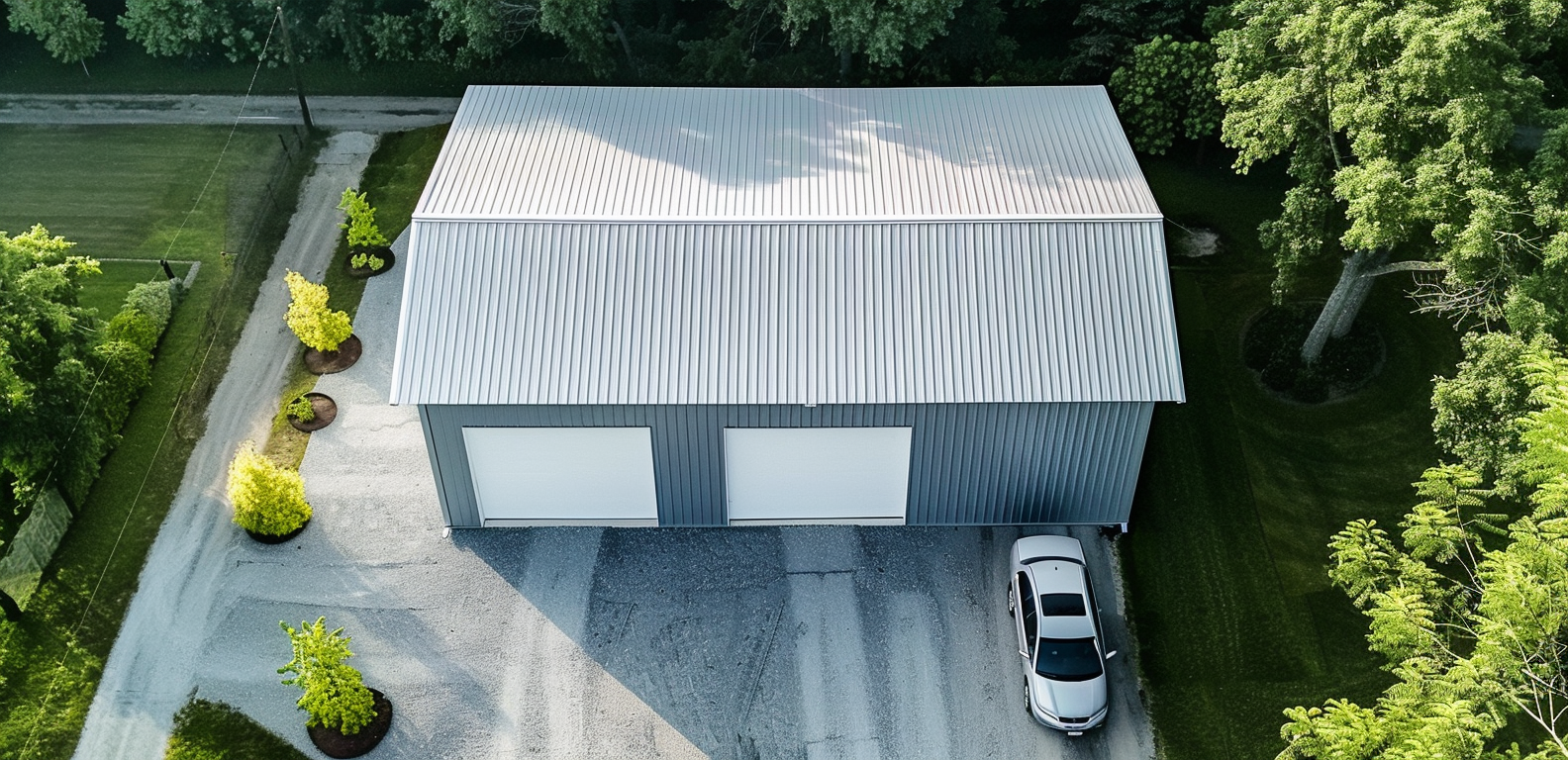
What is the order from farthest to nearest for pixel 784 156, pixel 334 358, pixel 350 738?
1. pixel 334 358
2. pixel 784 156
3. pixel 350 738

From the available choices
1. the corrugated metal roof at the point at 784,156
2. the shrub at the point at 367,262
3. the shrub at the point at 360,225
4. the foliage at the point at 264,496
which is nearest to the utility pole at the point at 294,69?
the shrub at the point at 360,225

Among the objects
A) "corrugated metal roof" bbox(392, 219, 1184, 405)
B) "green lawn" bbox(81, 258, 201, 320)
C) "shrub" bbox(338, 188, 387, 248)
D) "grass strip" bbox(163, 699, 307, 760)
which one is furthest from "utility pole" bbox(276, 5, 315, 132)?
"grass strip" bbox(163, 699, 307, 760)

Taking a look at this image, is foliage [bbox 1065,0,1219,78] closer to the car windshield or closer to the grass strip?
the car windshield

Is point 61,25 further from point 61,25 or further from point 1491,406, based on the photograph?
point 1491,406

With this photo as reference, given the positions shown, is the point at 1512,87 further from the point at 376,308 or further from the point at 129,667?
the point at 129,667

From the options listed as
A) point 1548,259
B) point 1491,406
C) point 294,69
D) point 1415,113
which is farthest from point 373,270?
point 1548,259

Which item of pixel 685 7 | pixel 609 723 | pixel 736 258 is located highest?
pixel 736 258

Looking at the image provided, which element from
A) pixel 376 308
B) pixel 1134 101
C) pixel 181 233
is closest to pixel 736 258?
pixel 376 308
